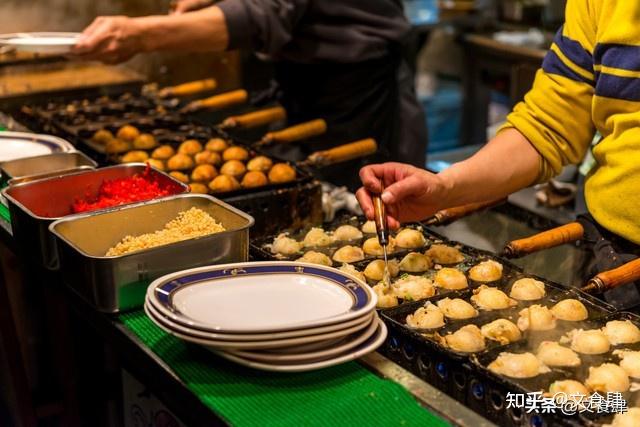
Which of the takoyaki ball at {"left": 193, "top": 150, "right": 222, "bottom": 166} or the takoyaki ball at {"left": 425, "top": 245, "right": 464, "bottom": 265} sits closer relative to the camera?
the takoyaki ball at {"left": 425, "top": 245, "right": 464, "bottom": 265}

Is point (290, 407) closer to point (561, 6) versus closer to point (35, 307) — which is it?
point (35, 307)

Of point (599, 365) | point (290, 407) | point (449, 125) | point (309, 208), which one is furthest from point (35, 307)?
point (449, 125)

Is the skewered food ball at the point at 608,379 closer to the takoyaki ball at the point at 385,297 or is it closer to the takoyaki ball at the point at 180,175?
the takoyaki ball at the point at 385,297

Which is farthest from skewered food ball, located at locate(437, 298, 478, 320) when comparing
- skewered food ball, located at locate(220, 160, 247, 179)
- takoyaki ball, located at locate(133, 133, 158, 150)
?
takoyaki ball, located at locate(133, 133, 158, 150)

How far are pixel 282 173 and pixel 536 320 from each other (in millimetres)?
1111

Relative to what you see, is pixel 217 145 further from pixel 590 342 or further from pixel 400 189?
pixel 590 342

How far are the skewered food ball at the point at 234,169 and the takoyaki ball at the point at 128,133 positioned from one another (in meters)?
0.48

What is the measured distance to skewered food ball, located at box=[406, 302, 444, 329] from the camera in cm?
164

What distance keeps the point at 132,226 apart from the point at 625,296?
1.20 m

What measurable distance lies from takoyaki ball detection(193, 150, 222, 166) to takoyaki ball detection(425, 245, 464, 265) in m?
1.02

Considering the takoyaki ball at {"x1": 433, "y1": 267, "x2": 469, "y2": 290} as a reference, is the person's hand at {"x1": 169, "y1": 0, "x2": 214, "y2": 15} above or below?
above

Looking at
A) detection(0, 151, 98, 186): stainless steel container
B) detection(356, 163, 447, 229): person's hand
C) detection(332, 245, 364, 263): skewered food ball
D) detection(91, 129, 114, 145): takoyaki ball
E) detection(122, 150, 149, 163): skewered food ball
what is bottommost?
detection(332, 245, 364, 263): skewered food ball

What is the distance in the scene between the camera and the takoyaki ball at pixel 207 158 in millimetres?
2748

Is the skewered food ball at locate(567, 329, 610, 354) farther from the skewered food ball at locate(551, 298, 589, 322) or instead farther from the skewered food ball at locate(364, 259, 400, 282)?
the skewered food ball at locate(364, 259, 400, 282)
